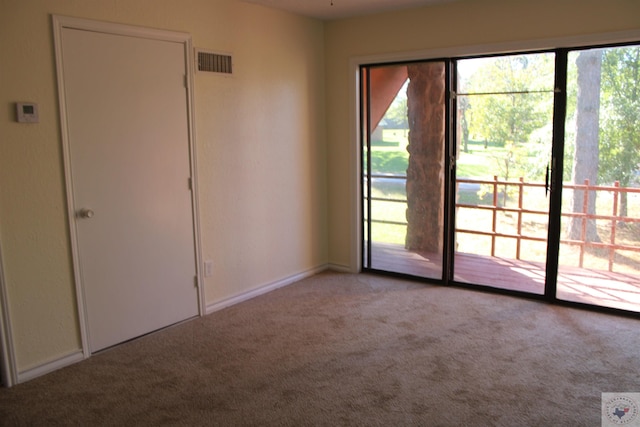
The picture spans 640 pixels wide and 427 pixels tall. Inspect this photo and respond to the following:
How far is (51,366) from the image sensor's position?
123 inches

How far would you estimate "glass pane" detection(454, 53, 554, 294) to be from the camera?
163 inches

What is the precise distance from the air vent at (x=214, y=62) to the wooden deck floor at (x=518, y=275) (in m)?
2.28

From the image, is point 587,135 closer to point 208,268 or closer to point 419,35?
point 419,35

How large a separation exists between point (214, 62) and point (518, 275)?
10.3 ft

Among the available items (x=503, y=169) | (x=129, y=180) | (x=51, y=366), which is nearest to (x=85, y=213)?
(x=129, y=180)

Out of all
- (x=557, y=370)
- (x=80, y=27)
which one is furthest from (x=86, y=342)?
(x=557, y=370)

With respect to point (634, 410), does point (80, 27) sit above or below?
above

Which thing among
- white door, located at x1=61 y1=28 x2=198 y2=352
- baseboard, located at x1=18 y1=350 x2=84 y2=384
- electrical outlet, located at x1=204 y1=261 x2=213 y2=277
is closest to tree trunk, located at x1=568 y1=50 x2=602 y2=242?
electrical outlet, located at x1=204 y1=261 x2=213 y2=277

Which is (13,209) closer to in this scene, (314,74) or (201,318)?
(201,318)

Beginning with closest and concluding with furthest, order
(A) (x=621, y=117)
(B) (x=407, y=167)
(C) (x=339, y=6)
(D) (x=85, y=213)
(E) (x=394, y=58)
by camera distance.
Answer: (D) (x=85, y=213) → (A) (x=621, y=117) → (C) (x=339, y=6) → (E) (x=394, y=58) → (B) (x=407, y=167)

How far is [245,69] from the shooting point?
13.9 ft

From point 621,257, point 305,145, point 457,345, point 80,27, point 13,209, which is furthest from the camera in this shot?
point 305,145

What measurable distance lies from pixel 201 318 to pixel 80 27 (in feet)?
7.26

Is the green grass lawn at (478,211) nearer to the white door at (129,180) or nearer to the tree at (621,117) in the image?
the tree at (621,117)
